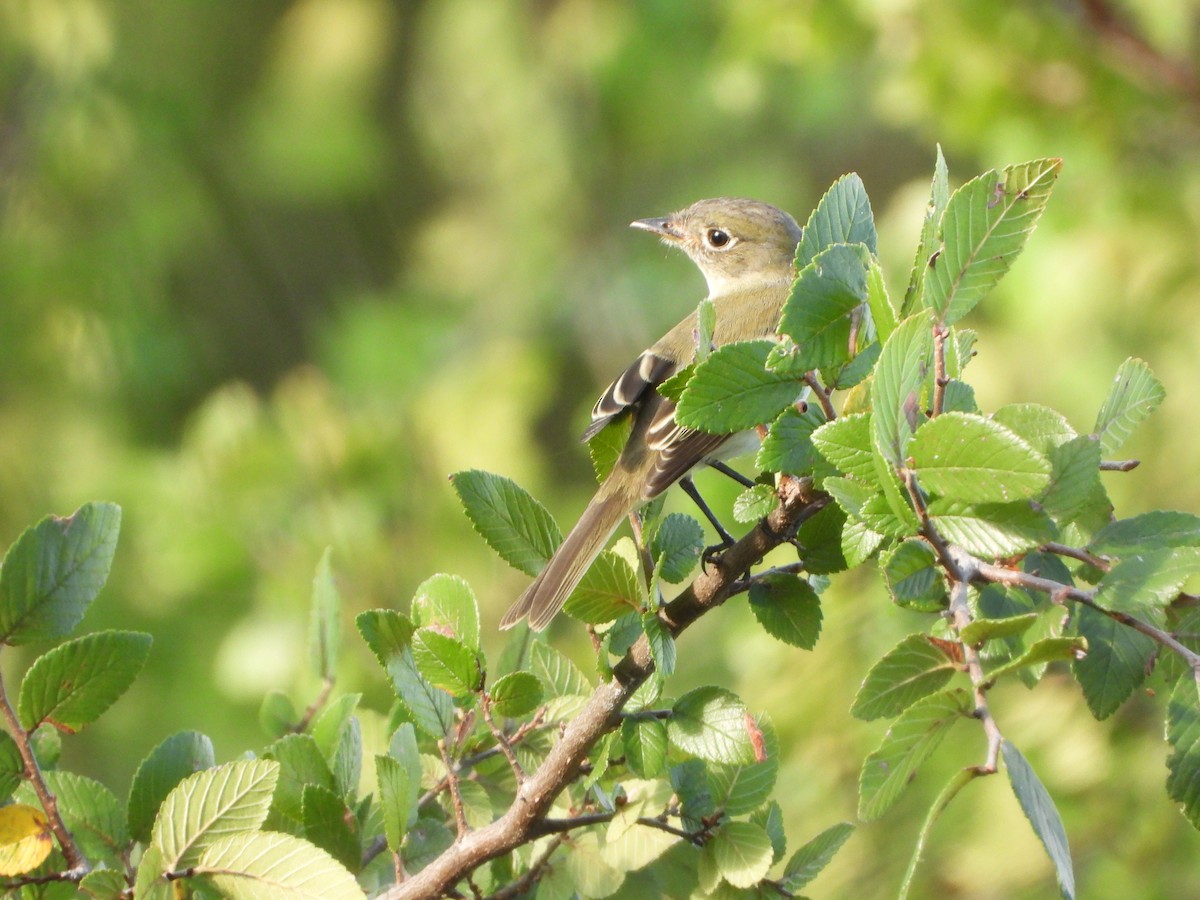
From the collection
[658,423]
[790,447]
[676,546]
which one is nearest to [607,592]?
[676,546]

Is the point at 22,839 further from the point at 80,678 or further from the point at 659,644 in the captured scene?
the point at 659,644

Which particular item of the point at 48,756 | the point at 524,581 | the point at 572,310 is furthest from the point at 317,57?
the point at 48,756

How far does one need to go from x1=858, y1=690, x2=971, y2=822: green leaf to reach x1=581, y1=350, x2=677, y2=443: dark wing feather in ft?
4.68

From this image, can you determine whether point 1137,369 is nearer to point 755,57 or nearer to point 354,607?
point 354,607

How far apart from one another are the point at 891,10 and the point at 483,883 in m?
3.58

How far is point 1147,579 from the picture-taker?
3.58 feet

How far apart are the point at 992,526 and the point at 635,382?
1.45m

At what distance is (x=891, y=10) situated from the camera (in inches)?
171

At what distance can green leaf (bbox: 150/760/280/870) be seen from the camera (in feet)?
4.03

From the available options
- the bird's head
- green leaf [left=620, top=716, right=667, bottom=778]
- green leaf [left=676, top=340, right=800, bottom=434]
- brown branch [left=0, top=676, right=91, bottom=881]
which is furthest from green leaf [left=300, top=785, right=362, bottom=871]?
the bird's head

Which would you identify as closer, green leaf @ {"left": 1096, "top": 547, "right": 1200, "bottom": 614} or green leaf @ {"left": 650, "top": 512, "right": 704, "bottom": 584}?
green leaf @ {"left": 1096, "top": 547, "right": 1200, "bottom": 614}

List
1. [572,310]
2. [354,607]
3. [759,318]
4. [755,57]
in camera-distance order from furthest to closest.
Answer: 1. [572,310]
2. [755,57]
3. [354,607]
4. [759,318]

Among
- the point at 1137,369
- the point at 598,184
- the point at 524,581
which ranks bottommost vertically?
the point at 524,581

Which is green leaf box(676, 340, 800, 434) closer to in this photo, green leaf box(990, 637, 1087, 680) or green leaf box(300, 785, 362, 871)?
green leaf box(990, 637, 1087, 680)
